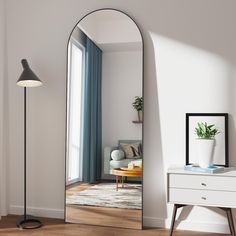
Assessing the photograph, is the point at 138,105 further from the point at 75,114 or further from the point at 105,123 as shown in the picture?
the point at 75,114

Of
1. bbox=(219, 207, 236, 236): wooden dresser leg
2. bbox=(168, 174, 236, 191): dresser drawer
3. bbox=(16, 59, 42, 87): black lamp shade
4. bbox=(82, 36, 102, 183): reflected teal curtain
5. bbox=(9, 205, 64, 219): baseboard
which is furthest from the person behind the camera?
bbox=(9, 205, 64, 219): baseboard

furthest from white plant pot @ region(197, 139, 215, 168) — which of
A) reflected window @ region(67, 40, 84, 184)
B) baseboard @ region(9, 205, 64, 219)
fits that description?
baseboard @ region(9, 205, 64, 219)

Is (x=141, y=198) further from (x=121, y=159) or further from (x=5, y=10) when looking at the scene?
(x=5, y=10)

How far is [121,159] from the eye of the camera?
10.9 feet

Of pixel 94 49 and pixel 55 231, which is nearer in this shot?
pixel 55 231

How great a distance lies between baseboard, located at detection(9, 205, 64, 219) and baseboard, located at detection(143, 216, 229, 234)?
0.91m

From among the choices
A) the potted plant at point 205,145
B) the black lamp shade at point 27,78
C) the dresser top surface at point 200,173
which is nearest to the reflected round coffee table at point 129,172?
the dresser top surface at point 200,173

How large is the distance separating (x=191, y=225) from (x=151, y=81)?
1427 millimetres

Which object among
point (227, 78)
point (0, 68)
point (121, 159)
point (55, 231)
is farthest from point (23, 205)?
point (227, 78)

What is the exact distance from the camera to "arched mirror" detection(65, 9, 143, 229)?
10.8 feet

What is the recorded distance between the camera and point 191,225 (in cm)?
321

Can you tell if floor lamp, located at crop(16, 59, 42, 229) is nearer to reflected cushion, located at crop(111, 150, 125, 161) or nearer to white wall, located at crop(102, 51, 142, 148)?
white wall, located at crop(102, 51, 142, 148)

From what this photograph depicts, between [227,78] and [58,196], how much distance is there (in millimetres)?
2066

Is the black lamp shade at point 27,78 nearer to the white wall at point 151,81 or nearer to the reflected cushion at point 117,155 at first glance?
the white wall at point 151,81
